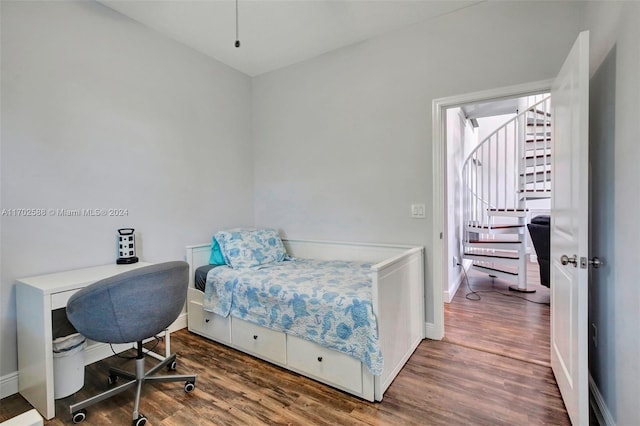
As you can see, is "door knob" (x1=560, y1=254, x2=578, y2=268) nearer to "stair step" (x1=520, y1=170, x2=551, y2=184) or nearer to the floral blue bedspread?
the floral blue bedspread

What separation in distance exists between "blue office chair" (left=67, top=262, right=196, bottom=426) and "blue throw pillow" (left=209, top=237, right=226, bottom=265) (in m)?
1.03

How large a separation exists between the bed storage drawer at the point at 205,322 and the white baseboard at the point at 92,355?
0.37 feet

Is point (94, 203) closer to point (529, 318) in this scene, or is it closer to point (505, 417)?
point (505, 417)

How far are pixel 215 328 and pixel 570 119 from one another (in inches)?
109

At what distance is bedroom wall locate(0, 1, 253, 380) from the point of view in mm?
1908

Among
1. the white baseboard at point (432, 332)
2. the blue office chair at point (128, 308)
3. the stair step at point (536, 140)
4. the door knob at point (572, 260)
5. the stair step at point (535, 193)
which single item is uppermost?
the stair step at point (536, 140)

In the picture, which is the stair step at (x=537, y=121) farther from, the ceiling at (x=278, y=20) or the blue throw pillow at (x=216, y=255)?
the blue throw pillow at (x=216, y=255)

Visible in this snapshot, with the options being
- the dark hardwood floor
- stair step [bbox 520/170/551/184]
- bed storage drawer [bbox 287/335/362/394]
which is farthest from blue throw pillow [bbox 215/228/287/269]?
stair step [bbox 520/170/551/184]

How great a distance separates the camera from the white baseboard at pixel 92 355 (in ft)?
6.09

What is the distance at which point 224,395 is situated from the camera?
6.04ft

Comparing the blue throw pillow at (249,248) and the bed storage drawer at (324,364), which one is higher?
the blue throw pillow at (249,248)

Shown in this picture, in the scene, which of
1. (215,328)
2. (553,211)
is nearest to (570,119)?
(553,211)

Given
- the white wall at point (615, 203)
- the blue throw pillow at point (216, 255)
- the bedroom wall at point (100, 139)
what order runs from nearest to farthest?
the white wall at point (615, 203) < the bedroom wall at point (100, 139) < the blue throw pillow at point (216, 255)

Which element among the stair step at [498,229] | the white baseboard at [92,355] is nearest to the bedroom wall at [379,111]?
the white baseboard at [92,355]
